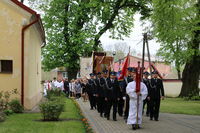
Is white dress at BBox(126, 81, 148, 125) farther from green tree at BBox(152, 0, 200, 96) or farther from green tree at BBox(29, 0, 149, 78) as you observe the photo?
green tree at BBox(29, 0, 149, 78)

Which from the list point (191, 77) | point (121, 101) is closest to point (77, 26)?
point (191, 77)

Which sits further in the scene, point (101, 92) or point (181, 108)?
point (181, 108)

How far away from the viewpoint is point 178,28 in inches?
1200

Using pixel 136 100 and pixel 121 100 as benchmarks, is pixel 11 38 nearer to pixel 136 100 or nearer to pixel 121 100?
pixel 121 100

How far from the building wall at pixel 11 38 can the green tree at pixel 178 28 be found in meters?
13.6

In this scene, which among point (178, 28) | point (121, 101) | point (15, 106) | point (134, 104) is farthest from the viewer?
point (178, 28)

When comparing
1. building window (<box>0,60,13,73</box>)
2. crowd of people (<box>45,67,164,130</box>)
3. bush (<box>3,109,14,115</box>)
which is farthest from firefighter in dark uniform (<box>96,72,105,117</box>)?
building window (<box>0,60,13,73</box>)

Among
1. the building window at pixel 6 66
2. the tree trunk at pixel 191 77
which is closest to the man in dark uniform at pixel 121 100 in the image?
the building window at pixel 6 66

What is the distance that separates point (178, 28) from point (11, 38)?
1643 centimetres

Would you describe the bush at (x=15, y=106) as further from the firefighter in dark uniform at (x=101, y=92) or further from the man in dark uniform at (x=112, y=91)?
the man in dark uniform at (x=112, y=91)

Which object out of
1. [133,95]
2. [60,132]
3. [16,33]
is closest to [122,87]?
[133,95]

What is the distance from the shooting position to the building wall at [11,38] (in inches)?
707

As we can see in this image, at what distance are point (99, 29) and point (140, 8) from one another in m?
4.92

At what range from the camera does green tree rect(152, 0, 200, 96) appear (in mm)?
29547
